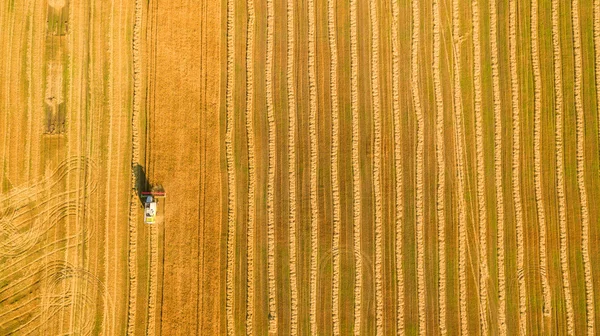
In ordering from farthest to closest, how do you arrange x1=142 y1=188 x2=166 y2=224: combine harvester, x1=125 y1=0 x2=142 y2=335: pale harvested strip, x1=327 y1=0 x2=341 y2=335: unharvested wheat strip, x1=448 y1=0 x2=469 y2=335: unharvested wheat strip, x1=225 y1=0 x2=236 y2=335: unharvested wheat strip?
1. x1=448 y1=0 x2=469 y2=335: unharvested wheat strip
2. x1=327 y1=0 x2=341 y2=335: unharvested wheat strip
3. x1=225 y1=0 x2=236 y2=335: unharvested wheat strip
4. x1=125 y1=0 x2=142 y2=335: pale harvested strip
5. x1=142 y1=188 x2=166 y2=224: combine harvester

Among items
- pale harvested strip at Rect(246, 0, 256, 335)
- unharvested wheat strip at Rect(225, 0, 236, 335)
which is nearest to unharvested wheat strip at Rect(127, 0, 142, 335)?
unharvested wheat strip at Rect(225, 0, 236, 335)

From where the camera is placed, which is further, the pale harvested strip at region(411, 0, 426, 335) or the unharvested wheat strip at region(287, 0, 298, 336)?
the pale harvested strip at region(411, 0, 426, 335)

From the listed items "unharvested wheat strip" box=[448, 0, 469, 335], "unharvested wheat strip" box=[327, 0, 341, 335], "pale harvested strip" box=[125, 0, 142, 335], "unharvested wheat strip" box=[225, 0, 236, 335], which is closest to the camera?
"pale harvested strip" box=[125, 0, 142, 335]

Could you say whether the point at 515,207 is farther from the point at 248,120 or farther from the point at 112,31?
the point at 112,31

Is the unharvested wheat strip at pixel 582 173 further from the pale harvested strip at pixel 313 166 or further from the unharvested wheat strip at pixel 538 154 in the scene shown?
the pale harvested strip at pixel 313 166

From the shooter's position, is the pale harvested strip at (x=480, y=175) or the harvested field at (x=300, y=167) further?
the pale harvested strip at (x=480, y=175)

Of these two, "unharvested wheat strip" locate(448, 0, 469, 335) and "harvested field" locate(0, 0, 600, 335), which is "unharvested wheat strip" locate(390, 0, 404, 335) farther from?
"unharvested wheat strip" locate(448, 0, 469, 335)

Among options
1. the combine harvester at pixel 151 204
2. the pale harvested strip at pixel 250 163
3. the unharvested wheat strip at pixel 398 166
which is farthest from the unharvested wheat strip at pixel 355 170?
the combine harvester at pixel 151 204

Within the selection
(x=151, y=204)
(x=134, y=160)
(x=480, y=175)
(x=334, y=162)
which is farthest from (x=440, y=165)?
(x=134, y=160)
